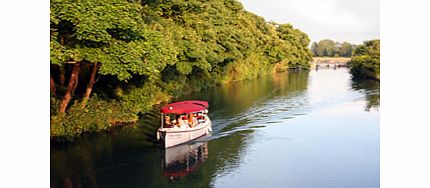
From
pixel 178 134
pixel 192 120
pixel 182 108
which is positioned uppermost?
pixel 182 108

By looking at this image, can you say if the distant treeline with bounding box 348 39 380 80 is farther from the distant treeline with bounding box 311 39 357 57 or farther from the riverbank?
the distant treeline with bounding box 311 39 357 57

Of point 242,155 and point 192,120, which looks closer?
point 242,155

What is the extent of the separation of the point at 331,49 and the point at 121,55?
84952 millimetres

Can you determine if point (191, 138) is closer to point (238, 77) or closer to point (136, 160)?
point (136, 160)

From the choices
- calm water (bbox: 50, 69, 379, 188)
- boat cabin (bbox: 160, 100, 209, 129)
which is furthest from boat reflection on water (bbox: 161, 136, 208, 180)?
boat cabin (bbox: 160, 100, 209, 129)

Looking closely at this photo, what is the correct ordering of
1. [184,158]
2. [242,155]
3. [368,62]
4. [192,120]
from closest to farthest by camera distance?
1. [184,158]
2. [242,155]
3. [192,120]
4. [368,62]

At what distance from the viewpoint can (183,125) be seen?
1653 centimetres

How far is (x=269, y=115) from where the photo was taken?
22.7m

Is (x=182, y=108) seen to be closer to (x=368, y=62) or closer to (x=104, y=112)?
(x=104, y=112)

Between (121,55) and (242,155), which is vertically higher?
(121,55)

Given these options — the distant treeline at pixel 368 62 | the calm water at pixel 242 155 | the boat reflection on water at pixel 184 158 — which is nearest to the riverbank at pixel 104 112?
the calm water at pixel 242 155

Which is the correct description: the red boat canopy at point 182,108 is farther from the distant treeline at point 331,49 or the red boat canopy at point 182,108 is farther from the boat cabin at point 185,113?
the distant treeline at point 331,49

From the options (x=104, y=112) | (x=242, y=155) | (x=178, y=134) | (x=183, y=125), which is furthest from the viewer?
(x=104, y=112)

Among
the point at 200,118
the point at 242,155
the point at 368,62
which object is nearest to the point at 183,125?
the point at 200,118
